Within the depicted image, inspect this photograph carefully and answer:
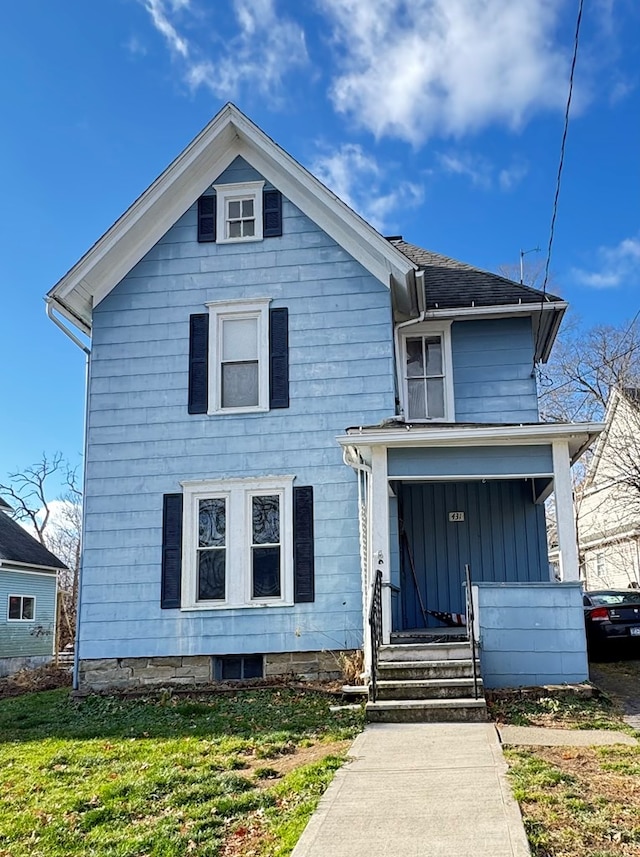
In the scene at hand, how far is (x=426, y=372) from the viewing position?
12.6 m

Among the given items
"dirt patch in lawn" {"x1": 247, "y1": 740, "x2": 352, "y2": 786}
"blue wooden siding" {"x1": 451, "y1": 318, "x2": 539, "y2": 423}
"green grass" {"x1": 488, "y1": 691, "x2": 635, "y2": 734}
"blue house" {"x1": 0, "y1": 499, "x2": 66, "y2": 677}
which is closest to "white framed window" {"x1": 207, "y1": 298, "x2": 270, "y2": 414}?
"blue wooden siding" {"x1": 451, "y1": 318, "x2": 539, "y2": 423}

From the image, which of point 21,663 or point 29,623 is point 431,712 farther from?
point 29,623

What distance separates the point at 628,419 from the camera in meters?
24.0

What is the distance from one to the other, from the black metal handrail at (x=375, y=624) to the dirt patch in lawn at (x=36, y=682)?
7.94 m

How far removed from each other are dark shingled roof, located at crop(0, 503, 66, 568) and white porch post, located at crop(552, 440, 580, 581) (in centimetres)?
1600

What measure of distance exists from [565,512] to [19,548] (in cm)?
1769

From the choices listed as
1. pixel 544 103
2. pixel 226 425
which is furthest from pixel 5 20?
pixel 544 103

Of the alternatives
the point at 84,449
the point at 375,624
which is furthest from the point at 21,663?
the point at 375,624

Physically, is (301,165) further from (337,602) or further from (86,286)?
(337,602)

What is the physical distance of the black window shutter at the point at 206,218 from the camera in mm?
12453

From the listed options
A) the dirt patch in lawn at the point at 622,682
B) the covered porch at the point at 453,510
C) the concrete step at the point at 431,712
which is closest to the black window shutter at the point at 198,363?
the covered porch at the point at 453,510

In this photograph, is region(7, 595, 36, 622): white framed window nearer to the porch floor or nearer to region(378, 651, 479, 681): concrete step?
the porch floor

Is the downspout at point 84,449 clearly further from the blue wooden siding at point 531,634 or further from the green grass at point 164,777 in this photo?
the blue wooden siding at point 531,634

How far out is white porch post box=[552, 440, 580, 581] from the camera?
947 cm
